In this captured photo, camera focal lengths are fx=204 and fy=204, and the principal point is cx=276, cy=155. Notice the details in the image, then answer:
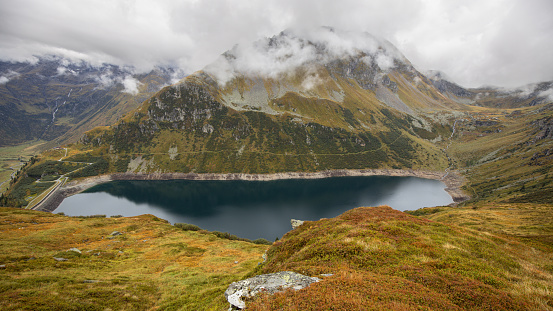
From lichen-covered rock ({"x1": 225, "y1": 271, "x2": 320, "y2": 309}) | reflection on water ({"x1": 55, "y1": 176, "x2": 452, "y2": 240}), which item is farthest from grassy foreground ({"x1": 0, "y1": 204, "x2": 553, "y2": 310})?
reflection on water ({"x1": 55, "y1": 176, "x2": 452, "y2": 240})

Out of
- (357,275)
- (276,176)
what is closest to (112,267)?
(357,275)

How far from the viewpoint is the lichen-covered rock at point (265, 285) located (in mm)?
9797

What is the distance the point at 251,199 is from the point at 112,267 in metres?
92.5

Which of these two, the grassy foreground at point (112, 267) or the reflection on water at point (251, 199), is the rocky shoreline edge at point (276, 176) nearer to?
the reflection on water at point (251, 199)

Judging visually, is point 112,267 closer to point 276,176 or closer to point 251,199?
point 251,199

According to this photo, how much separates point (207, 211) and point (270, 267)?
92.7 meters

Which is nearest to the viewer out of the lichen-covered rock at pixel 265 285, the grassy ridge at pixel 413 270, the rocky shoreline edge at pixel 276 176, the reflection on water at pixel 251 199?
the grassy ridge at pixel 413 270

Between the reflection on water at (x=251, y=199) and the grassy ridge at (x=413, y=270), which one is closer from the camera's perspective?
the grassy ridge at (x=413, y=270)

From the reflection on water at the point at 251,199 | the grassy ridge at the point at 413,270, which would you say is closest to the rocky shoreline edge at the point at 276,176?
the reflection on water at the point at 251,199

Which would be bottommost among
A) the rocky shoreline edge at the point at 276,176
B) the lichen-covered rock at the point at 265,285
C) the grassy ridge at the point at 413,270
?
the lichen-covered rock at the point at 265,285

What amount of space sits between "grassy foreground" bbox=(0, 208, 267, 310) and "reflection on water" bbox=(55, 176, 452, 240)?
3936cm

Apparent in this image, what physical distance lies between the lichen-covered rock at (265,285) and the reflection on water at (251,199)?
68819 mm

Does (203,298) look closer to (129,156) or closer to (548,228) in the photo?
(548,228)

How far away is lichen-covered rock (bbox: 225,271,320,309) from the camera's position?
980 cm
